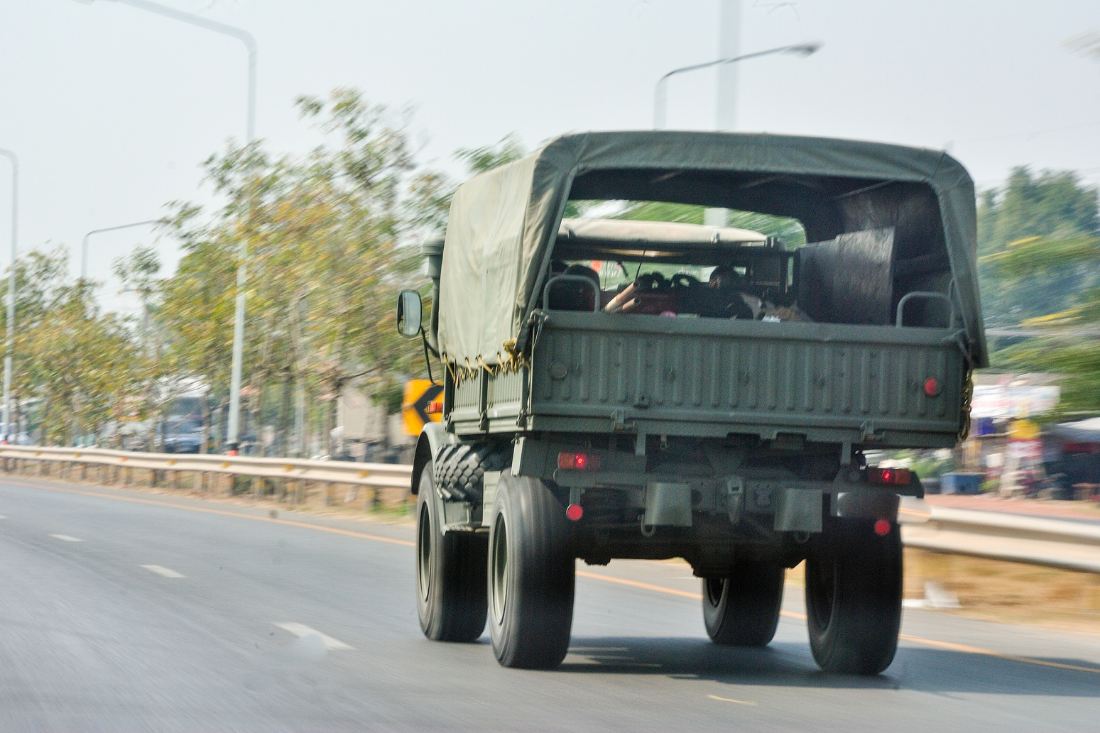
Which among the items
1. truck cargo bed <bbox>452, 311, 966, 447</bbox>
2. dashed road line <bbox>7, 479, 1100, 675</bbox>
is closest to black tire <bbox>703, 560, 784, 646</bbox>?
dashed road line <bbox>7, 479, 1100, 675</bbox>

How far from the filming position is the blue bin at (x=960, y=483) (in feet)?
136

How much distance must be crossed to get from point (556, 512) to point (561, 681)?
829mm

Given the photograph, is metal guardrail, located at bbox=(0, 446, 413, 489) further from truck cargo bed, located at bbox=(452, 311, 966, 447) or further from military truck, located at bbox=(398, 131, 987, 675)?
truck cargo bed, located at bbox=(452, 311, 966, 447)

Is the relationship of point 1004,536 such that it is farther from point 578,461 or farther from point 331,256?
point 331,256

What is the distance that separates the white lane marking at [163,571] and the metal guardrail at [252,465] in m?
5.39

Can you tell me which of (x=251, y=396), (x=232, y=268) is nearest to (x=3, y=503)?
(x=232, y=268)

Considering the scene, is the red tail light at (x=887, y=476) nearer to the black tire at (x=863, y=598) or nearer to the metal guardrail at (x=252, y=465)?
the black tire at (x=863, y=598)

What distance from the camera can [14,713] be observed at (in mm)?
6398

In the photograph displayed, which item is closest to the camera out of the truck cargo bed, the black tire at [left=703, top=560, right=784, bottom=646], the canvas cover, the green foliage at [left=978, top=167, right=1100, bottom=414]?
the truck cargo bed

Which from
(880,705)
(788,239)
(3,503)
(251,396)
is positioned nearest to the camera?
(880,705)

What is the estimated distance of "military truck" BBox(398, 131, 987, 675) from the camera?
293 inches

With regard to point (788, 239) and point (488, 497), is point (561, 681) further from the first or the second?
point (788, 239)

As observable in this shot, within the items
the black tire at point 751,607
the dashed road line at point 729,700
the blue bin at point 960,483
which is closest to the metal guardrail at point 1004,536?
the black tire at point 751,607

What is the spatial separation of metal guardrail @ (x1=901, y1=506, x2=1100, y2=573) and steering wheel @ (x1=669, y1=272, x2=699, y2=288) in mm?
3366
